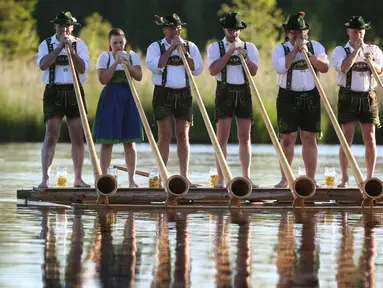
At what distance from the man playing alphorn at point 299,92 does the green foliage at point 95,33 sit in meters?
33.2

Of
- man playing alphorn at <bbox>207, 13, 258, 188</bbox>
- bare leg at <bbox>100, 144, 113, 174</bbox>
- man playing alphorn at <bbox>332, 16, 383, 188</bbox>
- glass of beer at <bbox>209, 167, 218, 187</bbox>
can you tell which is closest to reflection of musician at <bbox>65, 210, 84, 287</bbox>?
bare leg at <bbox>100, 144, 113, 174</bbox>

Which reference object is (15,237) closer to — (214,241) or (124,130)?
(214,241)

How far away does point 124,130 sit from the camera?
1861 centimetres

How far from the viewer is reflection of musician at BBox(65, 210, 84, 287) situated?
11.8 meters

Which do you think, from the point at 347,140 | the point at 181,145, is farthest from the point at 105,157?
the point at 347,140

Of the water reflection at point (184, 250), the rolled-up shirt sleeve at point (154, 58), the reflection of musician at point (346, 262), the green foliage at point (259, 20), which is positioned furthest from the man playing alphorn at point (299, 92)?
the green foliage at point (259, 20)

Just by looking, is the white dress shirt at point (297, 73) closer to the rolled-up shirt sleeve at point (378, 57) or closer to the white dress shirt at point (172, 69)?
the rolled-up shirt sleeve at point (378, 57)

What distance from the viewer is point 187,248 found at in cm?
Result: 1377

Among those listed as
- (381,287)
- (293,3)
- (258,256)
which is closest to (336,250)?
(258,256)

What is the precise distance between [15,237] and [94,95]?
22.4 meters

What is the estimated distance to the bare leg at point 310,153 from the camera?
18.6 meters

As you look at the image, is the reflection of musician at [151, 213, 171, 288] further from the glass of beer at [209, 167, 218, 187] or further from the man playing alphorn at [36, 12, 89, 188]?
the glass of beer at [209, 167, 218, 187]

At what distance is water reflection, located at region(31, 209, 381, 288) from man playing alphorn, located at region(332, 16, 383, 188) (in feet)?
5.62

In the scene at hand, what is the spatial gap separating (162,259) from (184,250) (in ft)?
2.07
